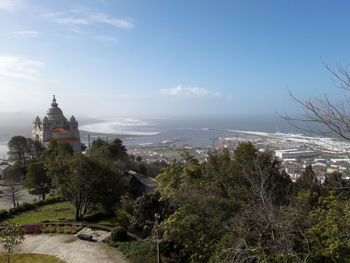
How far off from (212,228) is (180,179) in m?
7.24

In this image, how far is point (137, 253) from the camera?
11500mm

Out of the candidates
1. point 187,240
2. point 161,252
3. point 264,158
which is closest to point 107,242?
point 161,252

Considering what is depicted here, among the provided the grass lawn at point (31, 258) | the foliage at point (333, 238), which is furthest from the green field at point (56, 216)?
the foliage at point (333, 238)

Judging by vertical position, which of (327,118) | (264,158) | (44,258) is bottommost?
(44,258)

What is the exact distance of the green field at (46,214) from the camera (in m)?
16.9

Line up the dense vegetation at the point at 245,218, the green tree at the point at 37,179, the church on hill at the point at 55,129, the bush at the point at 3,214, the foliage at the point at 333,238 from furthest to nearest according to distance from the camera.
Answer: the church on hill at the point at 55,129, the green tree at the point at 37,179, the bush at the point at 3,214, the foliage at the point at 333,238, the dense vegetation at the point at 245,218

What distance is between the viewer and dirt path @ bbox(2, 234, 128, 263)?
11289mm

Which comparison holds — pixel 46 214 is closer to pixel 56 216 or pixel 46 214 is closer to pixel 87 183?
pixel 56 216

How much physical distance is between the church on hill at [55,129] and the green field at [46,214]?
24020 millimetres

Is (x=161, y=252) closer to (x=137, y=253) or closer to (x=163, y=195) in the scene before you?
(x=137, y=253)

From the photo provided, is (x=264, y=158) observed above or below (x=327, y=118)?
below

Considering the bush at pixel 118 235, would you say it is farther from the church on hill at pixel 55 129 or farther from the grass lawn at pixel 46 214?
the church on hill at pixel 55 129

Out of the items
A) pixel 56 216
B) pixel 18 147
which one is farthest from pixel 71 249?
pixel 18 147

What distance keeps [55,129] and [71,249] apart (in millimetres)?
38139
